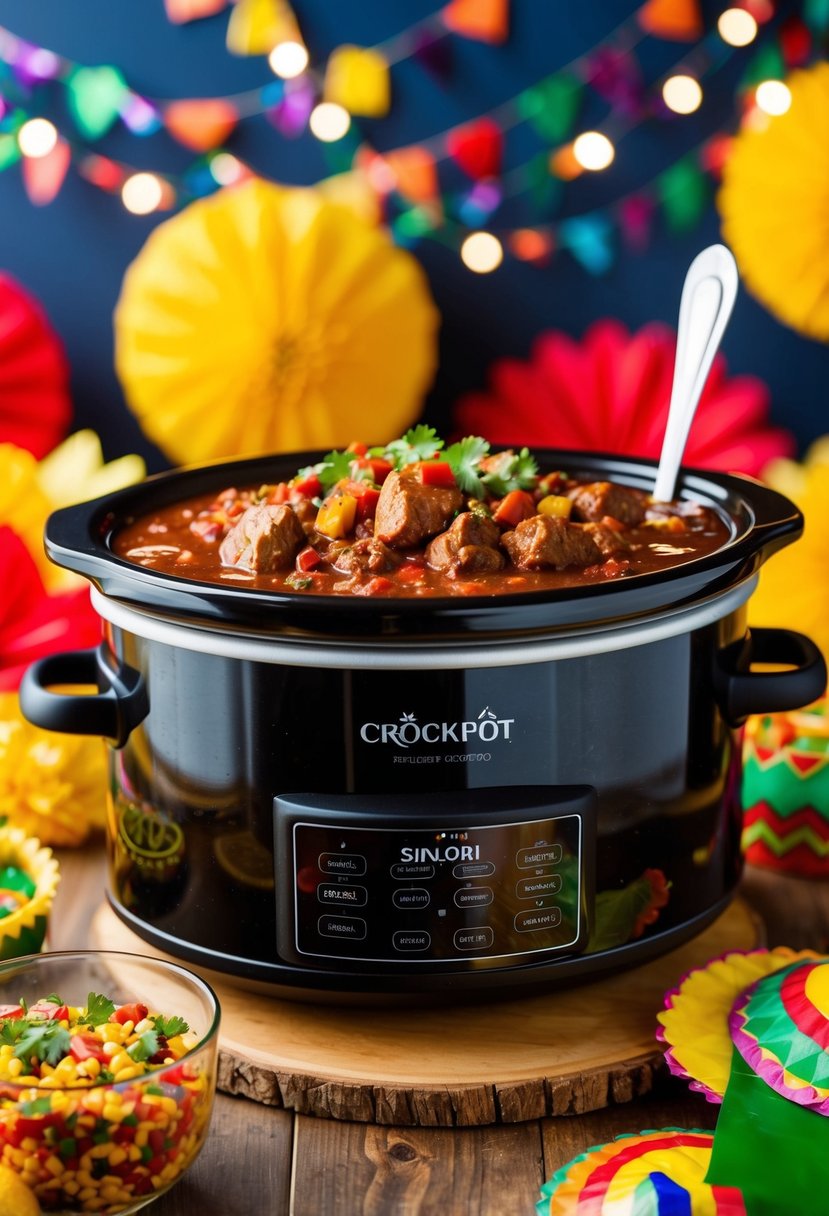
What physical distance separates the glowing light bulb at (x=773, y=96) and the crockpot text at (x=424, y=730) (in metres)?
1.65

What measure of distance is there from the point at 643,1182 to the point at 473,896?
36 cm

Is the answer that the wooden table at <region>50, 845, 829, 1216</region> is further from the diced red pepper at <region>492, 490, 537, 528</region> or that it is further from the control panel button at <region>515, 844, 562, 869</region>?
the diced red pepper at <region>492, 490, 537, 528</region>

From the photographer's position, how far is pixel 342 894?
171cm

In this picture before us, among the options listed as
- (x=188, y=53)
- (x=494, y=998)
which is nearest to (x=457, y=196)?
(x=188, y=53)

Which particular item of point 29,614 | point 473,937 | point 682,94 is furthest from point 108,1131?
point 682,94

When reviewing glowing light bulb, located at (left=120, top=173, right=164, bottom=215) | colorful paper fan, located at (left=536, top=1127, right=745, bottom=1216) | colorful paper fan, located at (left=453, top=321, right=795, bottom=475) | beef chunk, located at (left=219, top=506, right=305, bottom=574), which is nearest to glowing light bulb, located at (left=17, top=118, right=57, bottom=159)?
glowing light bulb, located at (left=120, top=173, right=164, bottom=215)

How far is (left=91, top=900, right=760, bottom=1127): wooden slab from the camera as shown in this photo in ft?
5.66

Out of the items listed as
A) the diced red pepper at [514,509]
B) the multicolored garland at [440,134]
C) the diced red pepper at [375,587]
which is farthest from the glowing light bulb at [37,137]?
the diced red pepper at [375,587]

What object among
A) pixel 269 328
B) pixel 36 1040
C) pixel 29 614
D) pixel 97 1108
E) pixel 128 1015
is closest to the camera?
pixel 97 1108

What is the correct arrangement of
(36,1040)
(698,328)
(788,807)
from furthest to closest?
(788,807), (698,328), (36,1040)

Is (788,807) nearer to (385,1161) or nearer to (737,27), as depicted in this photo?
(385,1161)

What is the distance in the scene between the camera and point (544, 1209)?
1.55 meters

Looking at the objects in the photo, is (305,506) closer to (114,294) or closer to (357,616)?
(357,616)

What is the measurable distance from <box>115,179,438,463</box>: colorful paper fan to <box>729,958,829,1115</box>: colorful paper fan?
56.0 inches
